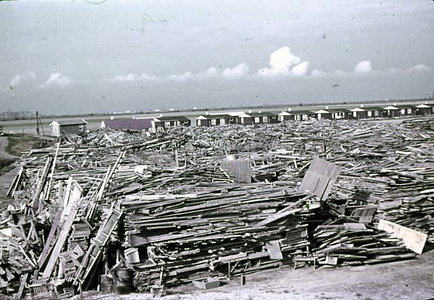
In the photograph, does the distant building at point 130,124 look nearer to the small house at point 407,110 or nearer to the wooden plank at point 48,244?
the small house at point 407,110

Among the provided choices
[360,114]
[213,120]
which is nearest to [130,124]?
[213,120]

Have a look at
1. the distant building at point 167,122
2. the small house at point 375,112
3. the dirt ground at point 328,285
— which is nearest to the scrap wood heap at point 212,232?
the dirt ground at point 328,285

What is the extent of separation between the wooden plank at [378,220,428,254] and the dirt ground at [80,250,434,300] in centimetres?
72

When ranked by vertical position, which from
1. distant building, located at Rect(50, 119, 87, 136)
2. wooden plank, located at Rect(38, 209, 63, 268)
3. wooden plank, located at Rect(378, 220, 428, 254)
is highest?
distant building, located at Rect(50, 119, 87, 136)

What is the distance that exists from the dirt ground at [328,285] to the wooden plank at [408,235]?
719 millimetres

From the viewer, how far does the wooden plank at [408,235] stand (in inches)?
478

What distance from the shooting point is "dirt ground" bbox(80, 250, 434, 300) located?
382 inches

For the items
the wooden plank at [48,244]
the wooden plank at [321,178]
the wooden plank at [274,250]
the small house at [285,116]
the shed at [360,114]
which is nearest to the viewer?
the wooden plank at [48,244]

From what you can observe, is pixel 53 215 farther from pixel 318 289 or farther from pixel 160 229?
pixel 318 289

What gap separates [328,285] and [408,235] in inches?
148

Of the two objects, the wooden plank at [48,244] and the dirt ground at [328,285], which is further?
the wooden plank at [48,244]

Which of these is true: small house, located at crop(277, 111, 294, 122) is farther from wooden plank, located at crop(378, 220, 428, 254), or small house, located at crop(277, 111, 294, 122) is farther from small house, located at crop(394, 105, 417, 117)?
wooden plank, located at crop(378, 220, 428, 254)

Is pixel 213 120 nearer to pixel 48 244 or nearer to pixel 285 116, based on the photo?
pixel 285 116

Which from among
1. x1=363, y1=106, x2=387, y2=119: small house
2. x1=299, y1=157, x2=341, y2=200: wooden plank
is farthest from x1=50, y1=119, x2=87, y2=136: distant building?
x1=363, y1=106, x2=387, y2=119: small house
